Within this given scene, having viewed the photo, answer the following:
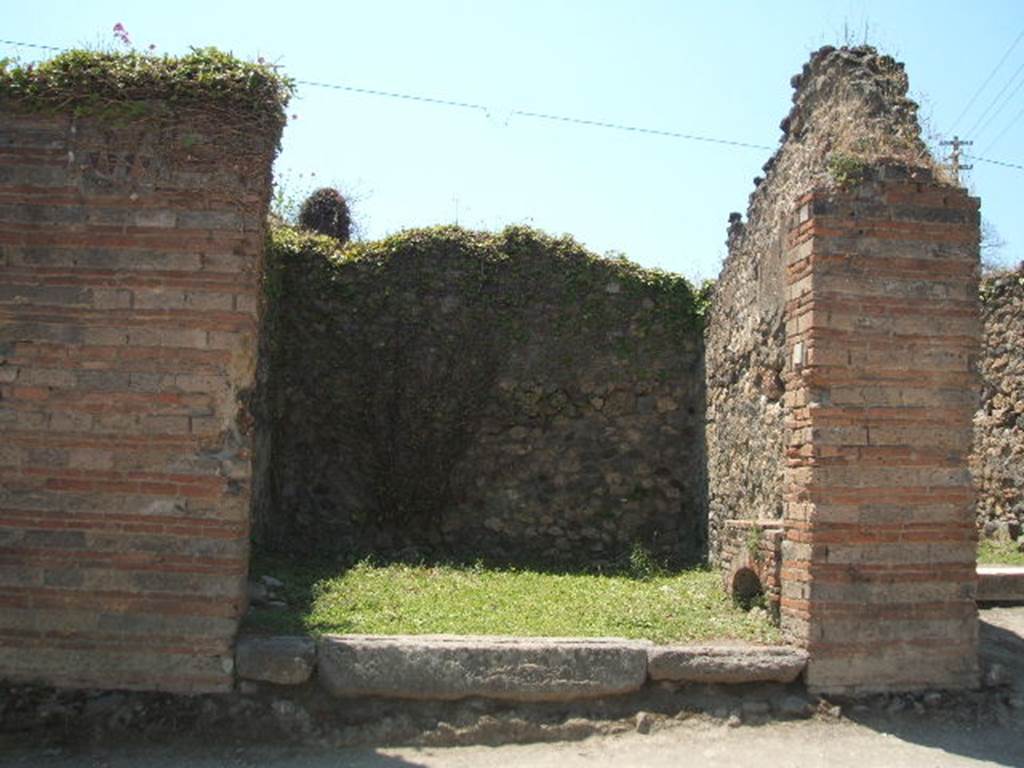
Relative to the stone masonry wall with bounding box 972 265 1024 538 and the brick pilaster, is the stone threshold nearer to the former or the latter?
the brick pilaster

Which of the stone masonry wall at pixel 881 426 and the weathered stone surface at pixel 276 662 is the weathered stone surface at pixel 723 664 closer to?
the stone masonry wall at pixel 881 426

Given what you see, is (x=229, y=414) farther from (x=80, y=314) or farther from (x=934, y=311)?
(x=934, y=311)

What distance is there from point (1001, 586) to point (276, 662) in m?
5.68

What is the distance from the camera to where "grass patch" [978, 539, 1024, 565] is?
8.72m

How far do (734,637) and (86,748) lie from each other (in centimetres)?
372

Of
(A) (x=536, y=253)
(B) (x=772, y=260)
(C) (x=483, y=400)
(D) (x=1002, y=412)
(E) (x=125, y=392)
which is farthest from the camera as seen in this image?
(D) (x=1002, y=412)

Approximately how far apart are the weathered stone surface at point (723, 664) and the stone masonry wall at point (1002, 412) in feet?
19.2

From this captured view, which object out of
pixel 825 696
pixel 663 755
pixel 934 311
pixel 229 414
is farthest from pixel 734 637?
pixel 229 414

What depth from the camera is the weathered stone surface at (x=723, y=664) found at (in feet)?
16.8

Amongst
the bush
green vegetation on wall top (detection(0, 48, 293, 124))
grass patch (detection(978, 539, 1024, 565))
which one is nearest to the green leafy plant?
green vegetation on wall top (detection(0, 48, 293, 124))

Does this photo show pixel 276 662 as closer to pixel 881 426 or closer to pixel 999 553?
pixel 881 426

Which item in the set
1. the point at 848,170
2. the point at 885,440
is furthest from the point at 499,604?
the point at 848,170

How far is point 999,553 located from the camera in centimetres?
931

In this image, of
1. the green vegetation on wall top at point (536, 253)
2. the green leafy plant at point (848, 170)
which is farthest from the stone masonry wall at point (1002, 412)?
the green leafy plant at point (848, 170)
